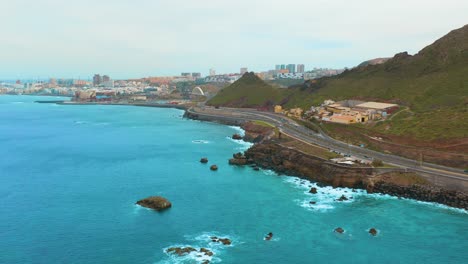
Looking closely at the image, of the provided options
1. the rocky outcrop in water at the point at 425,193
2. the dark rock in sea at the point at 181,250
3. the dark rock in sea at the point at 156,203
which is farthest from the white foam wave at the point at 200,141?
the dark rock in sea at the point at 181,250

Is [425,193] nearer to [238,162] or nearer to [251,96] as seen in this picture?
[238,162]

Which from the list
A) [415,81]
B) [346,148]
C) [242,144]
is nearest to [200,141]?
[242,144]

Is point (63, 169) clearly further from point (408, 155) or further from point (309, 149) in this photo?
point (408, 155)

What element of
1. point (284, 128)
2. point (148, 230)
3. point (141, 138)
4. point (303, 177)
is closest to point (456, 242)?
point (303, 177)

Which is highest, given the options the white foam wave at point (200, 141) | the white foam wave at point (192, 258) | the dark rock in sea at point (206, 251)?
the white foam wave at point (200, 141)

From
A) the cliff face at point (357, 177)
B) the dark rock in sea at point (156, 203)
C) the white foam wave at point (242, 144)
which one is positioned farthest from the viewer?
the white foam wave at point (242, 144)

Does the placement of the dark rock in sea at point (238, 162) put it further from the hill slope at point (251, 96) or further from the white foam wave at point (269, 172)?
the hill slope at point (251, 96)

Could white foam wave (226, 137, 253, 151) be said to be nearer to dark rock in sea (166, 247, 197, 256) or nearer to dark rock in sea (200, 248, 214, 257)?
dark rock in sea (166, 247, 197, 256)

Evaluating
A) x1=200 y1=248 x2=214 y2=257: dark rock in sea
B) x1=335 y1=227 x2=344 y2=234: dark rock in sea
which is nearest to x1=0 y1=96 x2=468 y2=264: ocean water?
x1=335 y1=227 x2=344 y2=234: dark rock in sea
